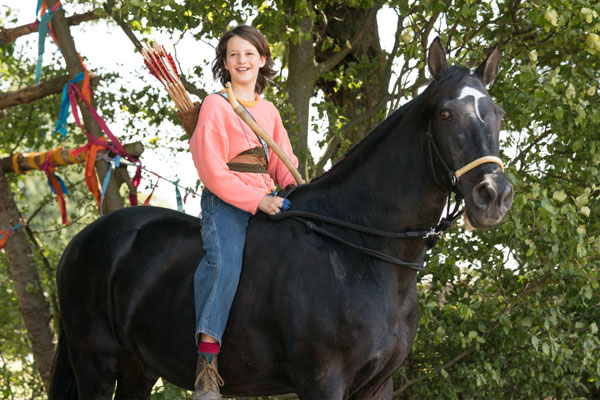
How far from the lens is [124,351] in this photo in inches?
144

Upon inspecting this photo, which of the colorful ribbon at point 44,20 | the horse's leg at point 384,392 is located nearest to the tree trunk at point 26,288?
the colorful ribbon at point 44,20

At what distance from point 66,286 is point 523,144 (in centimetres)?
400

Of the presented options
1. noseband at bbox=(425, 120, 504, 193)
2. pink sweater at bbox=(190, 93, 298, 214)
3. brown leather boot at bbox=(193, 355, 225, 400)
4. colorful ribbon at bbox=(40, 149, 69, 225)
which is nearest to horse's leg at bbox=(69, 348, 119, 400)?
brown leather boot at bbox=(193, 355, 225, 400)

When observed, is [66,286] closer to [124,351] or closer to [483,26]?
[124,351]

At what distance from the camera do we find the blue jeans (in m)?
2.90

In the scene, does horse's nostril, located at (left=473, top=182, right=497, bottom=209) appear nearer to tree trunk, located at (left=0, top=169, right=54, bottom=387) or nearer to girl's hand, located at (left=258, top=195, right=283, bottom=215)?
girl's hand, located at (left=258, top=195, right=283, bottom=215)

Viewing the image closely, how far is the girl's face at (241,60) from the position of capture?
328 centimetres

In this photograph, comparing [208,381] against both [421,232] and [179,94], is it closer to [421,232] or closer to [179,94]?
[421,232]

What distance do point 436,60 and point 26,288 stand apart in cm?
710

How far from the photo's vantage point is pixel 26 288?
27.2 ft

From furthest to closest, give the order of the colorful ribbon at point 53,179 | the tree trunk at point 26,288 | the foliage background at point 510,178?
the tree trunk at point 26,288
the colorful ribbon at point 53,179
the foliage background at point 510,178

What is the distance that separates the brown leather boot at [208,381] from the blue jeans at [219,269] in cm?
12

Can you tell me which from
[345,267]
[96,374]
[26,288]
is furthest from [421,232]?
[26,288]

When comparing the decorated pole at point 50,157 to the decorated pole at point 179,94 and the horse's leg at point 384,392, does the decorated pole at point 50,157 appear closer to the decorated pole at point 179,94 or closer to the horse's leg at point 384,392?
the decorated pole at point 179,94
